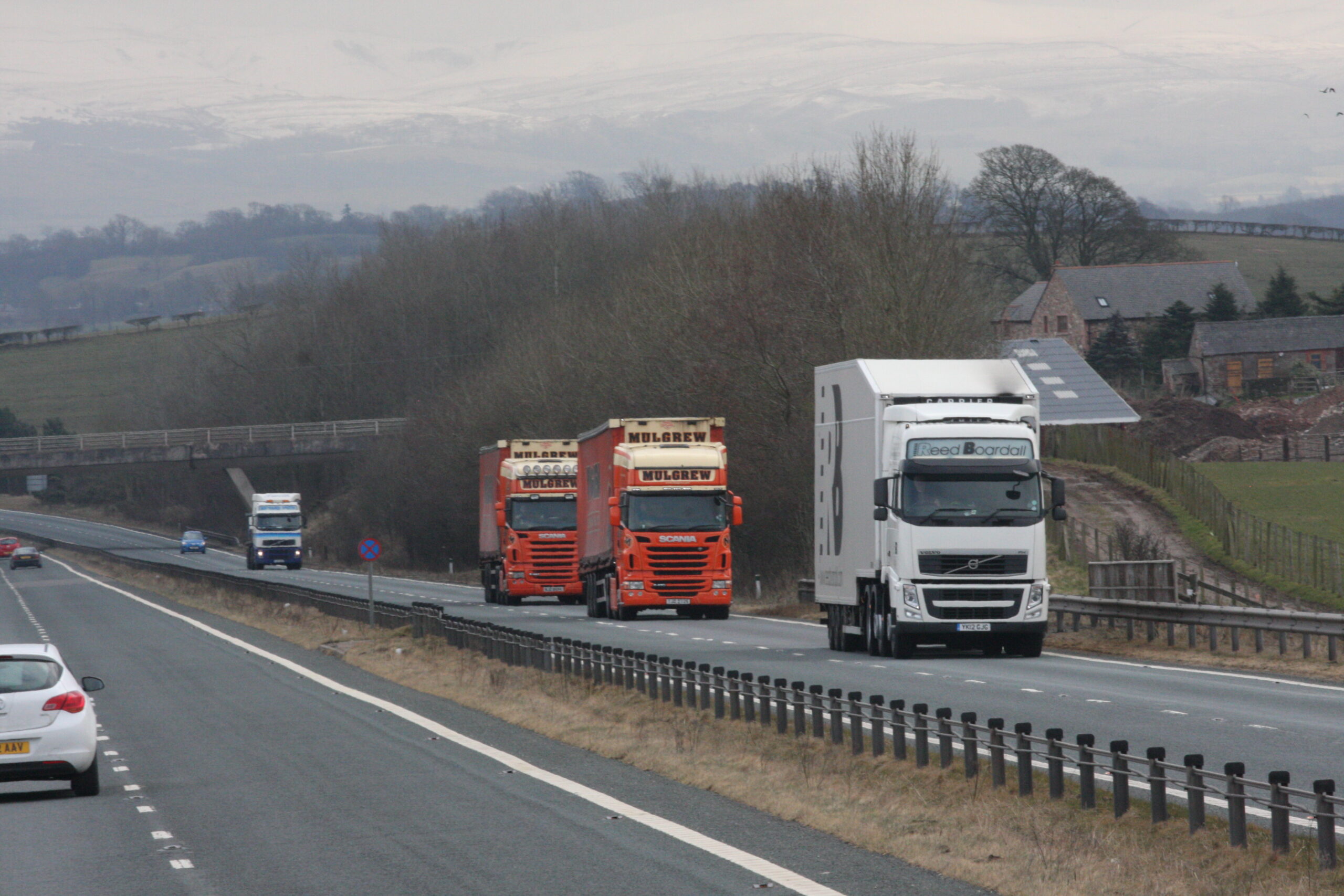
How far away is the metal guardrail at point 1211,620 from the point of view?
76.3ft

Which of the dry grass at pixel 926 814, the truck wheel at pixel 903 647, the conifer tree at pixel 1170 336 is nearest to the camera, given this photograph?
the dry grass at pixel 926 814

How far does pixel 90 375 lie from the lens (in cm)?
17238

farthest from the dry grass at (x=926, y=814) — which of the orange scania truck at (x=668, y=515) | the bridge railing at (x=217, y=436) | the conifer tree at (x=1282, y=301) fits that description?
the conifer tree at (x=1282, y=301)

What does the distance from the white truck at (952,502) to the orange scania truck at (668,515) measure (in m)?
12.3

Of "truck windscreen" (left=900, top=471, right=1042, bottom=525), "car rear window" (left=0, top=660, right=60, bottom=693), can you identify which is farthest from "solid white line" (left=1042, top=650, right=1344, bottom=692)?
"car rear window" (left=0, top=660, right=60, bottom=693)

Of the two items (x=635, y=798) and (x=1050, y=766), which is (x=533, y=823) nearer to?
(x=635, y=798)

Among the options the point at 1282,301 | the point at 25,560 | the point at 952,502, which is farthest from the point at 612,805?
the point at 1282,301

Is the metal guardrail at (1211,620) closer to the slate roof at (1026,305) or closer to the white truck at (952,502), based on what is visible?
the white truck at (952,502)

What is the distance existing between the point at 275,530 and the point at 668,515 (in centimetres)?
5219

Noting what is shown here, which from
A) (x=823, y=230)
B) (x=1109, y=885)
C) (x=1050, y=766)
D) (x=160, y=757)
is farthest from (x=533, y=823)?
(x=823, y=230)

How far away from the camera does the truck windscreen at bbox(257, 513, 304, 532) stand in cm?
8612

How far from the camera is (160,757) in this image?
717 inches

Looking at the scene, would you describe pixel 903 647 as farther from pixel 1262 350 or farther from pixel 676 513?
pixel 1262 350

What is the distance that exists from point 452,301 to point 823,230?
198ft
